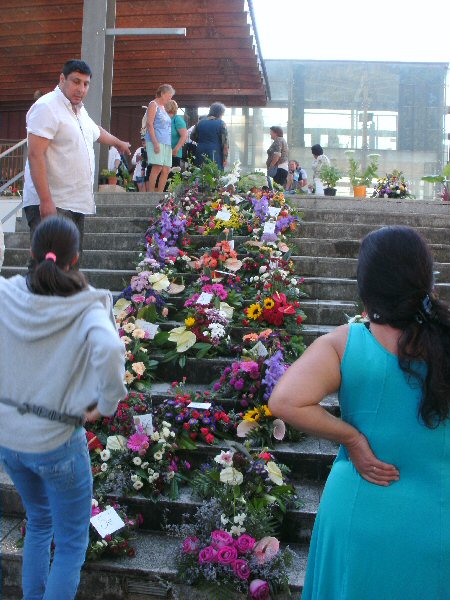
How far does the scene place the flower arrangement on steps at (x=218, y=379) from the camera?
123 inches

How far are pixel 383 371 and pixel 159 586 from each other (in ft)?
6.25

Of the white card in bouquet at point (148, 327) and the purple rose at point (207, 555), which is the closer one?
the purple rose at point (207, 555)

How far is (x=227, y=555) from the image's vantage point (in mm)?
2939

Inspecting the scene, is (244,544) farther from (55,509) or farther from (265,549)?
(55,509)

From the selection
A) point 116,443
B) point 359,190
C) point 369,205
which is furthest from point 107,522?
point 359,190

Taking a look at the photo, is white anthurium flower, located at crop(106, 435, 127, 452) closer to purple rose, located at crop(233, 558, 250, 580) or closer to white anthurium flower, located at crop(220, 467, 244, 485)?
white anthurium flower, located at crop(220, 467, 244, 485)

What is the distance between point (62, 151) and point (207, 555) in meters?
2.43

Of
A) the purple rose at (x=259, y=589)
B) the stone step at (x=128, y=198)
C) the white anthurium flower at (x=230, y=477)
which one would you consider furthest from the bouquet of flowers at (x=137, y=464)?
the stone step at (x=128, y=198)

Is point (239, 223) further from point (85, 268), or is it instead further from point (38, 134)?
point (38, 134)

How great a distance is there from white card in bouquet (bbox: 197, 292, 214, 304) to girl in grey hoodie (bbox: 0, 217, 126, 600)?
8.39 ft

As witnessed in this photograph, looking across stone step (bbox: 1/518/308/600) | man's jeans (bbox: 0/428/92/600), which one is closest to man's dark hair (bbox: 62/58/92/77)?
man's jeans (bbox: 0/428/92/600)

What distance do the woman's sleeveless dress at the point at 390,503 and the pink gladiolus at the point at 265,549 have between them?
1.32 m

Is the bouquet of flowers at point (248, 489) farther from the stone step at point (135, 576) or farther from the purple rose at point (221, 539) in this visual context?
the stone step at point (135, 576)

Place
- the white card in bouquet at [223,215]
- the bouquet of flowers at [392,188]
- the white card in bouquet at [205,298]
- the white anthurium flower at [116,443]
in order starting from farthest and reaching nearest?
the bouquet of flowers at [392,188], the white card in bouquet at [223,215], the white card in bouquet at [205,298], the white anthurium flower at [116,443]
